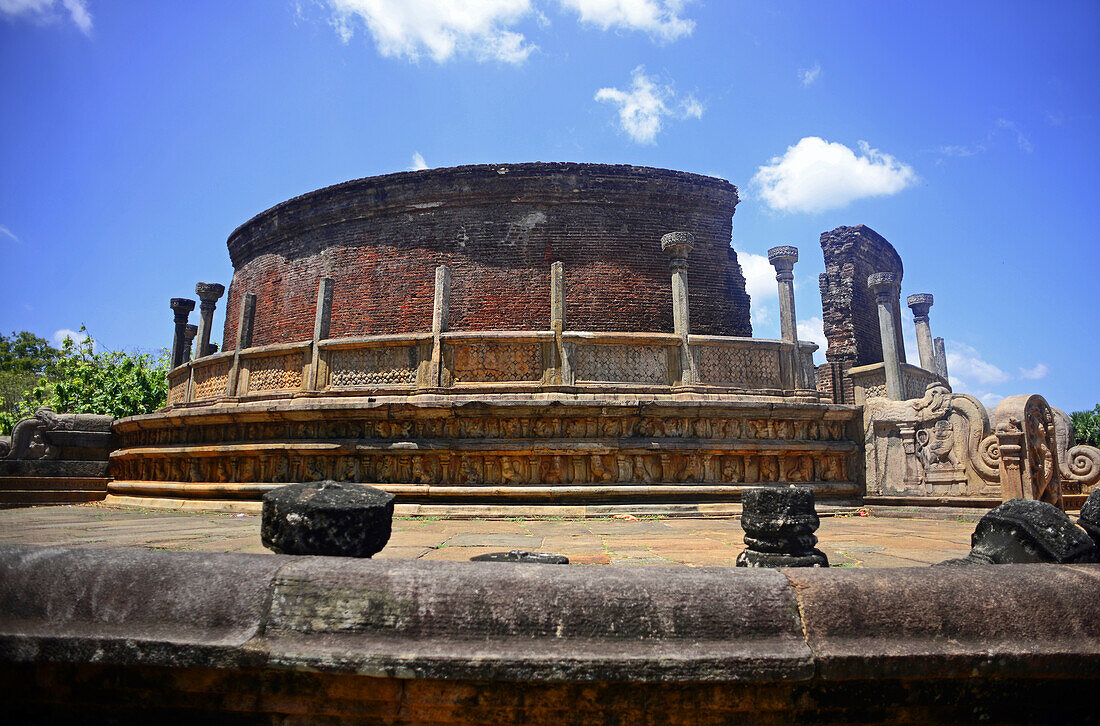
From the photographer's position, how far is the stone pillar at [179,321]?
45.5 ft

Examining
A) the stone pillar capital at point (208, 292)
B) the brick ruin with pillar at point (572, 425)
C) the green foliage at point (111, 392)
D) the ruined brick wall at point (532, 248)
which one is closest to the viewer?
the brick ruin with pillar at point (572, 425)

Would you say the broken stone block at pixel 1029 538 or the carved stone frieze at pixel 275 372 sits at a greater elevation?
the carved stone frieze at pixel 275 372

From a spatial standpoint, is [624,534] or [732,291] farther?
[732,291]

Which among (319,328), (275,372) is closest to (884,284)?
(319,328)

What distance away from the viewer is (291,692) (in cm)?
174

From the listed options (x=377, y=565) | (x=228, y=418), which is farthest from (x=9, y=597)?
(x=228, y=418)

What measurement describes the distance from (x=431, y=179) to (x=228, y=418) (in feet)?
23.0

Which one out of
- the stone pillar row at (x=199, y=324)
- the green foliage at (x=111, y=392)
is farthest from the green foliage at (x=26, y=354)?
the stone pillar row at (x=199, y=324)

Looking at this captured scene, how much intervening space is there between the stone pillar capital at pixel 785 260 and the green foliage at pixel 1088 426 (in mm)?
21122

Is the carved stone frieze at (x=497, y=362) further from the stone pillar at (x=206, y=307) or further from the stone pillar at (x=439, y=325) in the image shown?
the stone pillar at (x=206, y=307)

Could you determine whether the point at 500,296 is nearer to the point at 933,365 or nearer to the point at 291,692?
the point at 933,365

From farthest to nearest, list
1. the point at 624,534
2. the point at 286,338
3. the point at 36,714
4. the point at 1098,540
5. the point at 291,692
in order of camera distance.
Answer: the point at 286,338
the point at 624,534
the point at 1098,540
the point at 36,714
the point at 291,692

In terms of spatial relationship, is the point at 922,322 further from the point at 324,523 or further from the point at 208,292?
the point at 208,292

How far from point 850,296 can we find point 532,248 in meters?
8.63
